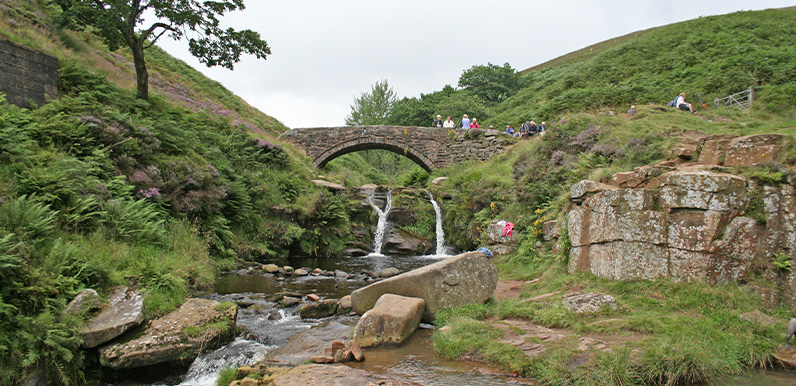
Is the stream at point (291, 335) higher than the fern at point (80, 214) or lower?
lower

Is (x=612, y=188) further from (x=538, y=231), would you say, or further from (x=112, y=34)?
(x=112, y=34)

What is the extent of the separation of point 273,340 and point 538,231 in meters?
6.54

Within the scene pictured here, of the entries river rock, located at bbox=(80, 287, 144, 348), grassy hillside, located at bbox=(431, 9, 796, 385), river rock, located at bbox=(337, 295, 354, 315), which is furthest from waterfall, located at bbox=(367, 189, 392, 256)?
river rock, located at bbox=(80, 287, 144, 348)

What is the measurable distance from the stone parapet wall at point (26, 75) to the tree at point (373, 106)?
3769 centimetres

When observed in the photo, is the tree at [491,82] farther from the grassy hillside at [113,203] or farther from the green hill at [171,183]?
the grassy hillside at [113,203]

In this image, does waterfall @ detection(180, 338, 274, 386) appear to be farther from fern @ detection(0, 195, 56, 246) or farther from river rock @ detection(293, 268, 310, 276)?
river rock @ detection(293, 268, 310, 276)

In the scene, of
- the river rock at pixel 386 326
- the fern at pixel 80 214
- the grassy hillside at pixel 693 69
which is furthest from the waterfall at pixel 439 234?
the fern at pixel 80 214

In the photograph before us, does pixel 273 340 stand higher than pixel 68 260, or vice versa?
pixel 68 260

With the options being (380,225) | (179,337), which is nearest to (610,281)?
(179,337)

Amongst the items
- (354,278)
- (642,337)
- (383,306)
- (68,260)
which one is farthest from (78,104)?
(642,337)

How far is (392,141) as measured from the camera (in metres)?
23.7

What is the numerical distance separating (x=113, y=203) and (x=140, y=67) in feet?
22.3

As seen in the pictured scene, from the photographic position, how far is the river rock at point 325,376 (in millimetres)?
4105

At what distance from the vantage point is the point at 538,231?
9703 millimetres
